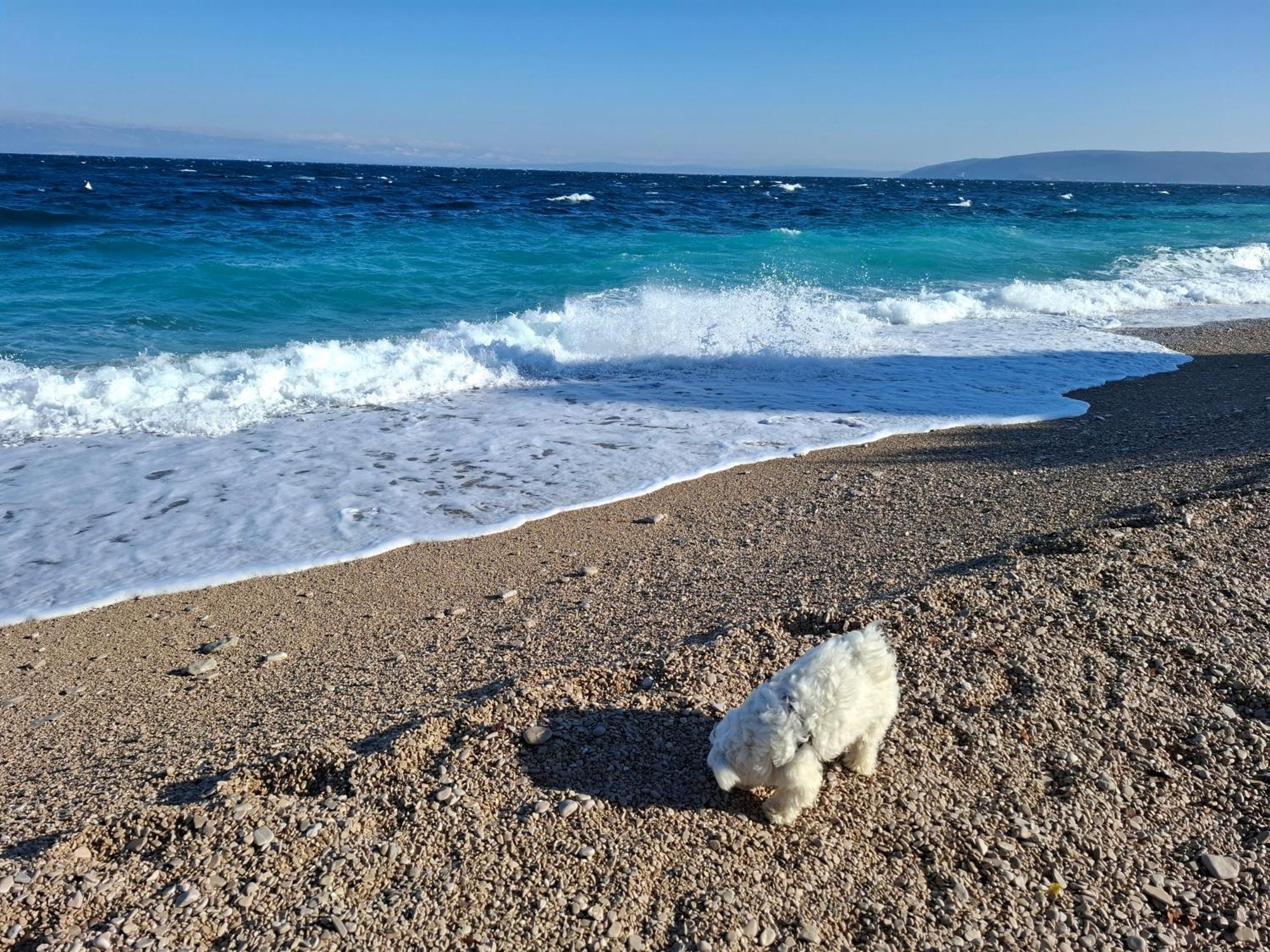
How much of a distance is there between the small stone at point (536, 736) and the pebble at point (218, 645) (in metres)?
1.87

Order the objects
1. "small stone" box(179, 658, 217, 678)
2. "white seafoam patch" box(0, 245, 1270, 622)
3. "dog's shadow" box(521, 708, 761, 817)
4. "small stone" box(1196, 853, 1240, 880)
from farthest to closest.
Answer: "white seafoam patch" box(0, 245, 1270, 622)
"small stone" box(179, 658, 217, 678)
"dog's shadow" box(521, 708, 761, 817)
"small stone" box(1196, 853, 1240, 880)

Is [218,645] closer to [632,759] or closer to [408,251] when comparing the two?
[632,759]

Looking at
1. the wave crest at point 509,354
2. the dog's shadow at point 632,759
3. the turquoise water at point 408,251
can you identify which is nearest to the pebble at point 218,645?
the dog's shadow at point 632,759

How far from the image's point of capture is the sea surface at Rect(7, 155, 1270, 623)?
556cm

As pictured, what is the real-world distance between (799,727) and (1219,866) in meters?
1.10

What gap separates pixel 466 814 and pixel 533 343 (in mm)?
8290

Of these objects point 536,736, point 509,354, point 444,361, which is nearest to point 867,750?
point 536,736

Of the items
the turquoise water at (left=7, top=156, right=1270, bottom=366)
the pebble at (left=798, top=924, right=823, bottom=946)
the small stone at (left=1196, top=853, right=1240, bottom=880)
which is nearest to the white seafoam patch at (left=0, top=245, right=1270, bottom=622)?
the turquoise water at (left=7, top=156, right=1270, bottom=366)

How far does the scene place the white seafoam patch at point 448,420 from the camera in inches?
205

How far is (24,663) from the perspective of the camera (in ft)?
12.8

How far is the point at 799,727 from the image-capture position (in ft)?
7.41

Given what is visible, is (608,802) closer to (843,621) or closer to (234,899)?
(234,899)

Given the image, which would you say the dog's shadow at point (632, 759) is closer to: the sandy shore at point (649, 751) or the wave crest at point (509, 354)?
the sandy shore at point (649, 751)

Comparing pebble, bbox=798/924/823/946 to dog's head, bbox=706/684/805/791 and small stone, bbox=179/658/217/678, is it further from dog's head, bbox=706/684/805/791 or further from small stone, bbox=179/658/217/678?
small stone, bbox=179/658/217/678
